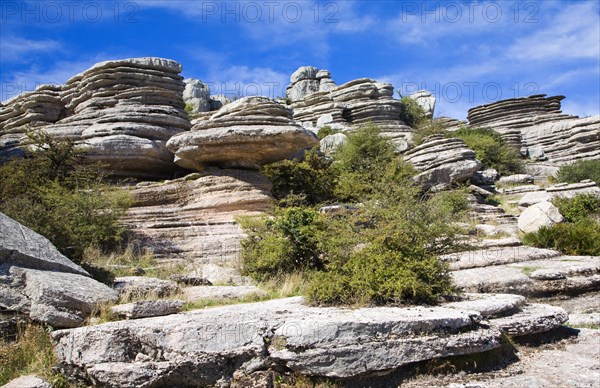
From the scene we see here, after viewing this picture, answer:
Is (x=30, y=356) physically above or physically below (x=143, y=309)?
below

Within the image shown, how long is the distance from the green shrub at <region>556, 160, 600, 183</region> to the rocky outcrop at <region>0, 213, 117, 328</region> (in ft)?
86.1

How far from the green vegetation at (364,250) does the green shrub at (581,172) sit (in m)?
19.4

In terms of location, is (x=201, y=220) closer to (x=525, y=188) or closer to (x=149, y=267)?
(x=149, y=267)

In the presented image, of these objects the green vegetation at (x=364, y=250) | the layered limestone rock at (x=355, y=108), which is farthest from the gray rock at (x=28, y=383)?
the layered limestone rock at (x=355, y=108)

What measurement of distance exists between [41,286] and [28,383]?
151 cm

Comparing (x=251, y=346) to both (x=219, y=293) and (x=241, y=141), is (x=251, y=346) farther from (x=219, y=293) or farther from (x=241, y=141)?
(x=241, y=141)

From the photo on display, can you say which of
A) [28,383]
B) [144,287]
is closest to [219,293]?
[144,287]

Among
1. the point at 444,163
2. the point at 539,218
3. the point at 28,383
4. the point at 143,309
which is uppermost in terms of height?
the point at 444,163

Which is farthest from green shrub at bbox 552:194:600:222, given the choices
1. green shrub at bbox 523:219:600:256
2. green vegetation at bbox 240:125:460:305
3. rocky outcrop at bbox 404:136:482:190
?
green vegetation at bbox 240:125:460:305

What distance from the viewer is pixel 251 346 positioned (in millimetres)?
5500

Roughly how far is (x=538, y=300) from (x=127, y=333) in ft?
27.1

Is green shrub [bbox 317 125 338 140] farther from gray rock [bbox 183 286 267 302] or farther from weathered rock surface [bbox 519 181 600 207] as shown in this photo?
gray rock [bbox 183 286 267 302]

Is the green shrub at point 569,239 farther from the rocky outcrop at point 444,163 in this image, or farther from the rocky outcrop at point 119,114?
the rocky outcrop at point 119,114

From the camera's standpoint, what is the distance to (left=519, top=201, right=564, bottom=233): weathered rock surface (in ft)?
51.1
